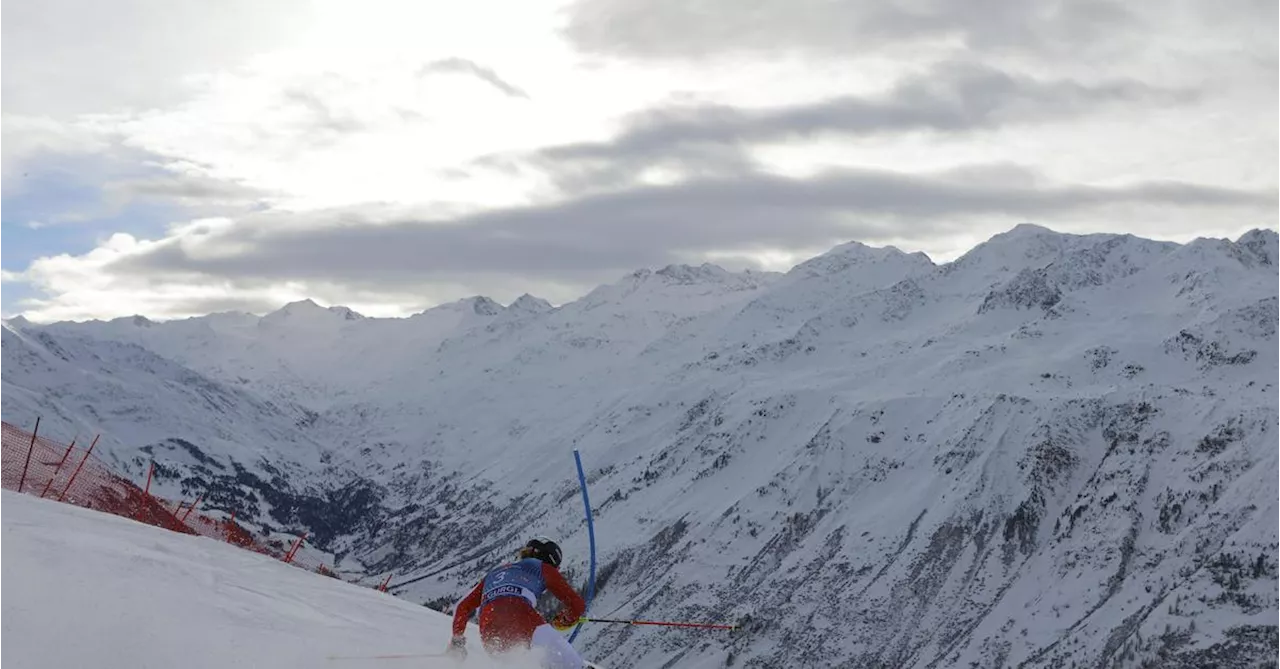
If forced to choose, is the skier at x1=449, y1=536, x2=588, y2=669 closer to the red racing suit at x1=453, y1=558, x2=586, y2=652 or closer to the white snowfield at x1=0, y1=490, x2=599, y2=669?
the red racing suit at x1=453, y1=558, x2=586, y2=652

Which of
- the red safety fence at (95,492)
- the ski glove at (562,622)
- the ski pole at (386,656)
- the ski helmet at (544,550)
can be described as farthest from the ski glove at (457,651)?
the red safety fence at (95,492)

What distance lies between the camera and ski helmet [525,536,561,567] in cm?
2147

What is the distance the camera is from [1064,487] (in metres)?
194

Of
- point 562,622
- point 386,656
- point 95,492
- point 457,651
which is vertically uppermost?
point 95,492

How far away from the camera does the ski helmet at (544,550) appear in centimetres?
2147

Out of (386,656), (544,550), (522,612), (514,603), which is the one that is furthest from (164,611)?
(544,550)

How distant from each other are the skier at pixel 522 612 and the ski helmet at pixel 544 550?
18 millimetres

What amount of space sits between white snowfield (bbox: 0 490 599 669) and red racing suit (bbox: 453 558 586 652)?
50cm

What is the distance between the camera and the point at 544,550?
851 inches

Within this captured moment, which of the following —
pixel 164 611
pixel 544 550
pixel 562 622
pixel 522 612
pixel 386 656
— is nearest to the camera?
pixel 164 611

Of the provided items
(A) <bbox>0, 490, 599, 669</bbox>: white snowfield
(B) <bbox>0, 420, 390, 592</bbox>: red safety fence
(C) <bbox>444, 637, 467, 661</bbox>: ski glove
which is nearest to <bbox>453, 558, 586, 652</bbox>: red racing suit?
(C) <bbox>444, 637, 467, 661</bbox>: ski glove

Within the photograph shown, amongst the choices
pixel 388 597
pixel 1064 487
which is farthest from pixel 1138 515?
pixel 388 597

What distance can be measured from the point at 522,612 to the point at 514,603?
0.69 feet

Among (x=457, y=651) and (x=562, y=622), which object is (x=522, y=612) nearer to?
(x=457, y=651)
